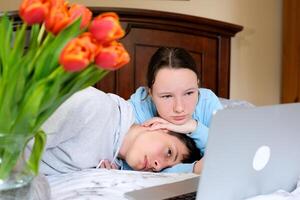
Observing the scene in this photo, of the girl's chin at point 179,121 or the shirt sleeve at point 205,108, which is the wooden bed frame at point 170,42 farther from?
the girl's chin at point 179,121

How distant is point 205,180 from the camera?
71 cm

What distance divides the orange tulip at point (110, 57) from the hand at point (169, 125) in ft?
2.71

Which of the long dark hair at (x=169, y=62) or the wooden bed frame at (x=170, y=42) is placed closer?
the long dark hair at (x=169, y=62)

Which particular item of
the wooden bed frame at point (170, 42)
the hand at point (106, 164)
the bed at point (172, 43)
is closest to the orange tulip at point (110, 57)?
the hand at point (106, 164)

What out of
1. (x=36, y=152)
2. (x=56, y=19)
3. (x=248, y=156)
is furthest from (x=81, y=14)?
(x=248, y=156)

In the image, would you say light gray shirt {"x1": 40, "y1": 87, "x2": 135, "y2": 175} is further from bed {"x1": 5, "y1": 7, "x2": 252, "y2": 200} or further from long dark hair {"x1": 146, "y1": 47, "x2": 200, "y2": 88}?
bed {"x1": 5, "y1": 7, "x2": 252, "y2": 200}

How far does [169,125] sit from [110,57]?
2.86 feet

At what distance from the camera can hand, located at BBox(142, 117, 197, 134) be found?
1411 millimetres

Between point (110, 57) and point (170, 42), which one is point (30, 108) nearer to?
point (110, 57)

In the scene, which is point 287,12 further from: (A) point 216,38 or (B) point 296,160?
(B) point 296,160

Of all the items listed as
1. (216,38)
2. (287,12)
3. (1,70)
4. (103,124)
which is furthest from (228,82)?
(1,70)

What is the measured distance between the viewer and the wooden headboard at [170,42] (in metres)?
2.09

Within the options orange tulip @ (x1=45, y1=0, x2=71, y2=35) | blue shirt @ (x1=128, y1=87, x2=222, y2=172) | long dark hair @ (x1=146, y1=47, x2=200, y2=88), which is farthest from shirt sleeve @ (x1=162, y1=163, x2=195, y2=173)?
orange tulip @ (x1=45, y1=0, x2=71, y2=35)

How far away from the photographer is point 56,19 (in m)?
0.58
